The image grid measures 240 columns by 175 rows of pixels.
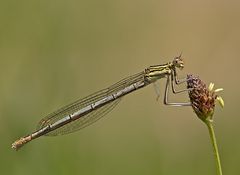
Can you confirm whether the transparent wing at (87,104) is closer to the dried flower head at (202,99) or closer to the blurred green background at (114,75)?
the blurred green background at (114,75)

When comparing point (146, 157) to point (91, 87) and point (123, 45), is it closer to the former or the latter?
point (91, 87)

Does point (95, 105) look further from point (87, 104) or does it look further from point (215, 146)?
point (215, 146)

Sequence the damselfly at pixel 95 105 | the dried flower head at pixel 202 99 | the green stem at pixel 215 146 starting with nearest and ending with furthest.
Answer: the green stem at pixel 215 146, the dried flower head at pixel 202 99, the damselfly at pixel 95 105

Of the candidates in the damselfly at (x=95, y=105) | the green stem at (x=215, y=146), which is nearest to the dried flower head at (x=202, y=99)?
the green stem at (x=215, y=146)

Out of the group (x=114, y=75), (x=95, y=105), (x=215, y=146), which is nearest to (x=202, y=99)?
(x=215, y=146)

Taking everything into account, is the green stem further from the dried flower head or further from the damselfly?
the damselfly

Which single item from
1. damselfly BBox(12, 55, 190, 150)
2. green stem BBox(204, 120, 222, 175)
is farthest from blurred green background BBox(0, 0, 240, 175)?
green stem BBox(204, 120, 222, 175)

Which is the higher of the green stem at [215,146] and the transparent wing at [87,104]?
the transparent wing at [87,104]
